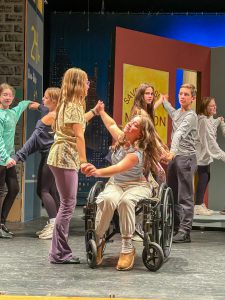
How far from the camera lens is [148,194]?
4.01m

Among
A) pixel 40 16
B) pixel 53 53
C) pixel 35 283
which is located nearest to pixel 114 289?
pixel 35 283

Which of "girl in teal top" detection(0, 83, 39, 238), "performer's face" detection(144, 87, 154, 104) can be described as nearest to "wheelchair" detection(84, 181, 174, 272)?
"performer's face" detection(144, 87, 154, 104)

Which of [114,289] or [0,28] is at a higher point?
[0,28]

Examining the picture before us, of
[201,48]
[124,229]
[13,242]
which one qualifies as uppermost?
[201,48]

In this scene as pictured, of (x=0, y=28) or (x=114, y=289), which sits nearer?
(x=114, y=289)

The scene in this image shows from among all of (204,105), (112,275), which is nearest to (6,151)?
(112,275)

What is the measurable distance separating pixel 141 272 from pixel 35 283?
73cm

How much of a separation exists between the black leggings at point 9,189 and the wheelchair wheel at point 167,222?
5.70 feet

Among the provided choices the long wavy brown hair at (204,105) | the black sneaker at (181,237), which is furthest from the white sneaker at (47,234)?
the long wavy brown hair at (204,105)

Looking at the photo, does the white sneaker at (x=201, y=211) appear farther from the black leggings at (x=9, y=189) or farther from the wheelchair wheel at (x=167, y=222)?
the wheelchair wheel at (x=167, y=222)

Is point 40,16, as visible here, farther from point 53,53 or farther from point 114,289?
point 114,289

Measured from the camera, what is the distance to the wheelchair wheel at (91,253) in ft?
12.8

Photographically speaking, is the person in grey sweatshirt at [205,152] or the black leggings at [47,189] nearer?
the black leggings at [47,189]

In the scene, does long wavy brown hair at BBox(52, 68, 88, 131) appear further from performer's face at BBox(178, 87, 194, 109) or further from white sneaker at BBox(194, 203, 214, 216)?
white sneaker at BBox(194, 203, 214, 216)
